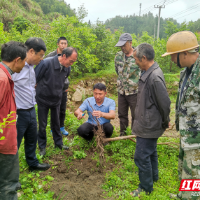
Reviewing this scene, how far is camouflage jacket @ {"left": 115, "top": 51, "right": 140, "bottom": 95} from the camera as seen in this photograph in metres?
3.91

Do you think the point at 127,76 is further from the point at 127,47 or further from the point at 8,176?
the point at 8,176

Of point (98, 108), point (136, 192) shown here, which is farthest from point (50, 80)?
point (136, 192)

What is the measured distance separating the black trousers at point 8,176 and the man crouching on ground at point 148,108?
62.1 inches

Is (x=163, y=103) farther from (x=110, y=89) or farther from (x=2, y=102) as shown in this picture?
(x=110, y=89)

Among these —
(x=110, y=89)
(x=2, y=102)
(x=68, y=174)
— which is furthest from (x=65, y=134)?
(x=110, y=89)

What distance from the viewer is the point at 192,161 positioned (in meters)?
2.19

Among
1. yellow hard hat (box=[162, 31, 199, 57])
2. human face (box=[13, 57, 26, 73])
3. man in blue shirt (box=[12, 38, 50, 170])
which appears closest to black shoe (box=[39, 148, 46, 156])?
man in blue shirt (box=[12, 38, 50, 170])

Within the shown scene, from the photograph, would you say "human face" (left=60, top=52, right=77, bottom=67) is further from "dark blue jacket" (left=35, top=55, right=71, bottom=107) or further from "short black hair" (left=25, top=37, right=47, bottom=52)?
"short black hair" (left=25, top=37, right=47, bottom=52)

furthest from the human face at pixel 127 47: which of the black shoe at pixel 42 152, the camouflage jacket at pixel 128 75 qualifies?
the black shoe at pixel 42 152

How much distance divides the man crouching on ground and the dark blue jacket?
1.57m

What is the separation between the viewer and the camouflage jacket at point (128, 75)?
391 cm

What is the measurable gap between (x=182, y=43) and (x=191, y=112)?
856 mm

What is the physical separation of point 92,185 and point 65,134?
1.92 m

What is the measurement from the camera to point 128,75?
13.0ft
